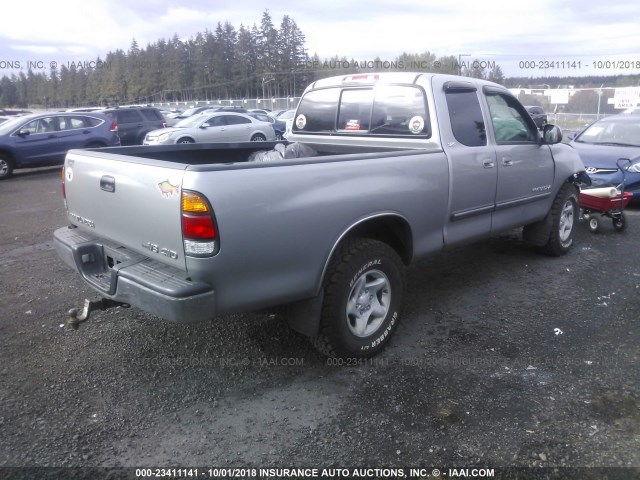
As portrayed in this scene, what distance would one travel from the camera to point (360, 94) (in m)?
4.74

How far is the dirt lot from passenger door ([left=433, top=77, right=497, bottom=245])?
76 cm

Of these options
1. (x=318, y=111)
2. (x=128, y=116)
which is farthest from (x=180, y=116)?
(x=318, y=111)

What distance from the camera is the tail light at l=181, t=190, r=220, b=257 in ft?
8.55

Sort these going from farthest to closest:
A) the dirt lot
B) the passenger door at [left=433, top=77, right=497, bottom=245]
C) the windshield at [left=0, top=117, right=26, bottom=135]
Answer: the windshield at [left=0, top=117, right=26, bottom=135] → the passenger door at [left=433, top=77, right=497, bottom=245] → the dirt lot

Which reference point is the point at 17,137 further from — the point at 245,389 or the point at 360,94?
the point at 245,389

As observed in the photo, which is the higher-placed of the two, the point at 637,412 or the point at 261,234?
the point at 261,234

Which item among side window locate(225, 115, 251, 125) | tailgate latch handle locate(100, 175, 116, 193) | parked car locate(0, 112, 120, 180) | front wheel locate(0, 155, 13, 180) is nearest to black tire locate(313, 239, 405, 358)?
tailgate latch handle locate(100, 175, 116, 193)

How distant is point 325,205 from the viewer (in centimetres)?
310

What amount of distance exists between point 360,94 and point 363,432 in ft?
9.97

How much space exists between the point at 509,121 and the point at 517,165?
19.0 inches

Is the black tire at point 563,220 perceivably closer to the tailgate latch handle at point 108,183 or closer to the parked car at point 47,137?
the tailgate latch handle at point 108,183

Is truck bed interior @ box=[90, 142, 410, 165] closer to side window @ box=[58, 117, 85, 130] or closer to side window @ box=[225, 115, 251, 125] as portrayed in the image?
side window @ box=[58, 117, 85, 130]

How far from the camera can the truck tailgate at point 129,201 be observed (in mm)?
2746

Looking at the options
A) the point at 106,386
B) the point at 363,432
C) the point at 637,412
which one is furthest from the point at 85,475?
the point at 637,412
